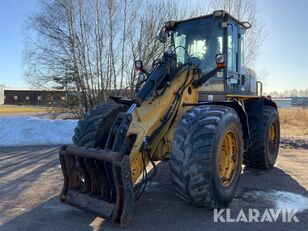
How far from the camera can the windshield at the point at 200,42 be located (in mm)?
6672

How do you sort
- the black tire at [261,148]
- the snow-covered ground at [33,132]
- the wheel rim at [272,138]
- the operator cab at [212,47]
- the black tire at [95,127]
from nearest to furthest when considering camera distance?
the black tire at [95,127] → the operator cab at [212,47] → the black tire at [261,148] → the wheel rim at [272,138] → the snow-covered ground at [33,132]

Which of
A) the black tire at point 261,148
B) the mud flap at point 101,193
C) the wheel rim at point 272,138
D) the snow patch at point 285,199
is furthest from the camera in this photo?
the wheel rim at point 272,138

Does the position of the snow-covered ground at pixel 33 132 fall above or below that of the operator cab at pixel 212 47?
below

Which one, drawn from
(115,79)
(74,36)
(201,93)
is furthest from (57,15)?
(201,93)

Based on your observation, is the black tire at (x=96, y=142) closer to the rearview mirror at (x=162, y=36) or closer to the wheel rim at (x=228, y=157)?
the rearview mirror at (x=162, y=36)

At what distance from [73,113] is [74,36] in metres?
4.15

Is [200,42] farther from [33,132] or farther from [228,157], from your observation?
[33,132]

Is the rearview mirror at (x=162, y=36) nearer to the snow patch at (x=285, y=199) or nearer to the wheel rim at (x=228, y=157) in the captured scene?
the wheel rim at (x=228, y=157)

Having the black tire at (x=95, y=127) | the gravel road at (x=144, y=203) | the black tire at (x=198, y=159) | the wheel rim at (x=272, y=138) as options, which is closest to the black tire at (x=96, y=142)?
the black tire at (x=95, y=127)

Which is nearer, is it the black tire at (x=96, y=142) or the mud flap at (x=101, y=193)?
the mud flap at (x=101, y=193)

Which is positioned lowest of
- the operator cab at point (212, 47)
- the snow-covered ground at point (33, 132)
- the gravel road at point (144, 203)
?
the gravel road at point (144, 203)

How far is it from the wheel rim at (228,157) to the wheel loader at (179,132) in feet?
0.05

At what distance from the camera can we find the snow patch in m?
5.63

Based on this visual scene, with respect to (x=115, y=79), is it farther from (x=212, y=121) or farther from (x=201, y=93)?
(x=212, y=121)
